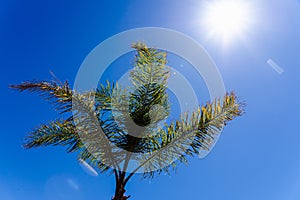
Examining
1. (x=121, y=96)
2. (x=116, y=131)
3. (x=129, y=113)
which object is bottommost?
(x=116, y=131)

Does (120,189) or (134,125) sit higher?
(134,125)

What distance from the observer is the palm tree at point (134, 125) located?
17.4 feet

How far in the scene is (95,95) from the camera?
5.98 meters

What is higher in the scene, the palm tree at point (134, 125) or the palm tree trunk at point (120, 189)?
the palm tree at point (134, 125)

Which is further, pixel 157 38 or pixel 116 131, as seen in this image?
pixel 157 38

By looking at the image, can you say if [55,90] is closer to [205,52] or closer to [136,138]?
[136,138]

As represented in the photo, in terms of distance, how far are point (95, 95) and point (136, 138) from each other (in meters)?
1.59

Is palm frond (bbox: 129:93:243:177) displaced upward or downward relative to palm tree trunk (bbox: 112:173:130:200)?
upward

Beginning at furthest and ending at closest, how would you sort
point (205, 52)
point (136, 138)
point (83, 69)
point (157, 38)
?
point (205, 52) → point (157, 38) → point (83, 69) → point (136, 138)

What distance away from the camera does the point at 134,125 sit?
592 cm

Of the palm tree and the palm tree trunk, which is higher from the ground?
the palm tree

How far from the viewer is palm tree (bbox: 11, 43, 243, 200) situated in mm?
5309

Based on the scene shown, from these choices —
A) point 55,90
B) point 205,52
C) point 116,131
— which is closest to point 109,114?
point 116,131

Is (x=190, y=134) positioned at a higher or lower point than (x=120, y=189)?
higher
